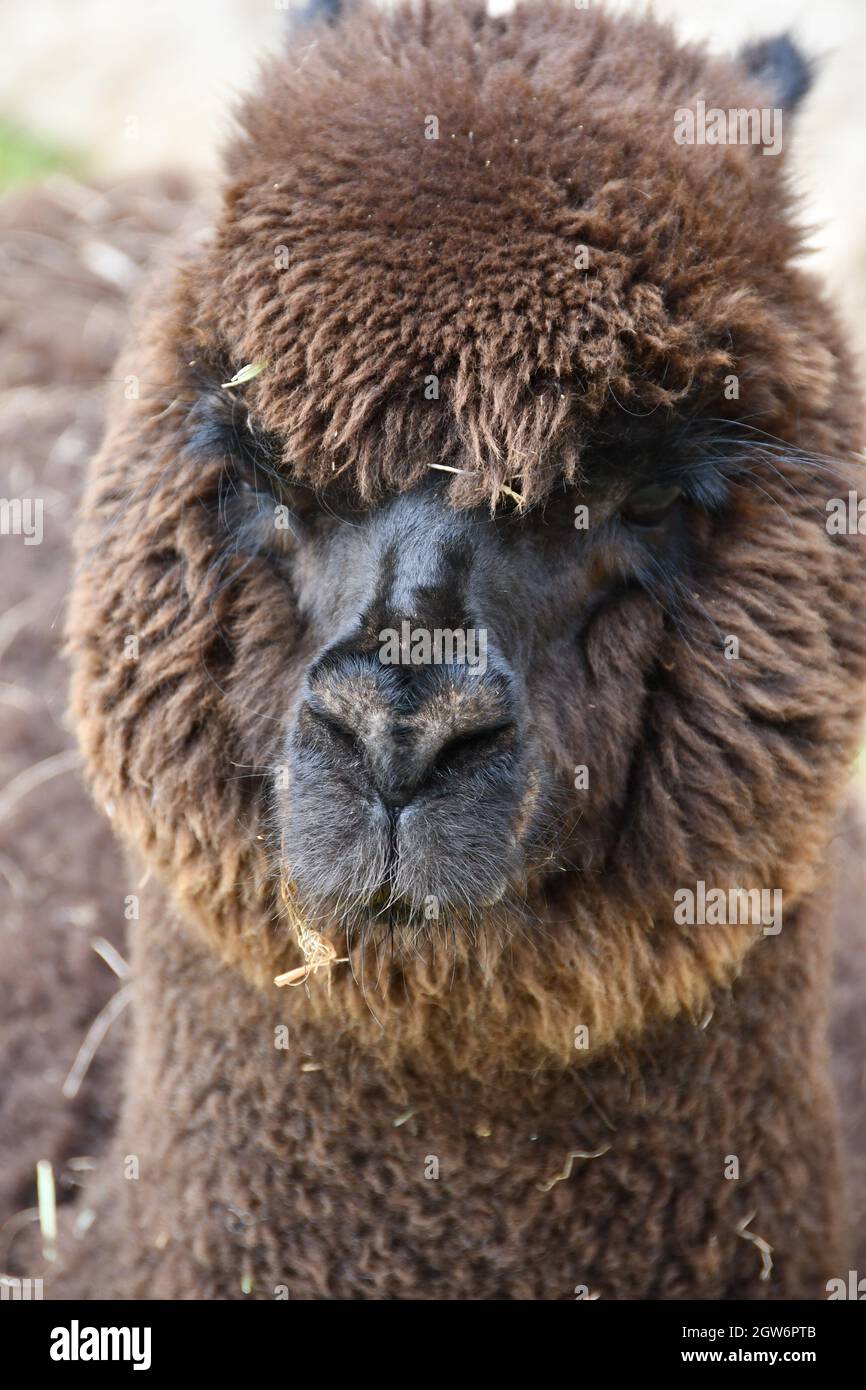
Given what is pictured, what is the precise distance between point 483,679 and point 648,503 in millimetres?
541

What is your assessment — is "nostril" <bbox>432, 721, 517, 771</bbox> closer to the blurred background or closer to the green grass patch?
the blurred background

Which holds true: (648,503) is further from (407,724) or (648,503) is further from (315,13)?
(315,13)

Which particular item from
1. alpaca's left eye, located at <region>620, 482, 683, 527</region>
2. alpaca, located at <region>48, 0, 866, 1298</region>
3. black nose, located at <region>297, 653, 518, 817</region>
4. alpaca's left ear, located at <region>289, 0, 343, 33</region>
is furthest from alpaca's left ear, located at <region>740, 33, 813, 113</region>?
black nose, located at <region>297, 653, 518, 817</region>

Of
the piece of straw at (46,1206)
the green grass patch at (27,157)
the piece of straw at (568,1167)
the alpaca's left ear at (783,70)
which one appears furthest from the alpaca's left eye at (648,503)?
the green grass patch at (27,157)

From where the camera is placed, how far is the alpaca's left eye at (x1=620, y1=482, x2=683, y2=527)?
9.51 feet

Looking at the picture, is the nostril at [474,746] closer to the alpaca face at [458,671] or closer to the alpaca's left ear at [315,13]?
the alpaca face at [458,671]

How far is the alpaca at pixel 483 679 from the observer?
8.83 ft

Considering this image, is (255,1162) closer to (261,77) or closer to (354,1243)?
(354,1243)

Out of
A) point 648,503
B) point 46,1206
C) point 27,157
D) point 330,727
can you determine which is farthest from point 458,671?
point 27,157

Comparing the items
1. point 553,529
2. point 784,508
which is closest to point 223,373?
point 553,529

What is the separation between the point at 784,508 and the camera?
9.75 feet

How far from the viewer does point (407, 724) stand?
8.38ft

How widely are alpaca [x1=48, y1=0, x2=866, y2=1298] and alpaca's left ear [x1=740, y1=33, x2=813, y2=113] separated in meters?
0.07

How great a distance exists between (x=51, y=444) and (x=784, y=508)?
3471 millimetres
